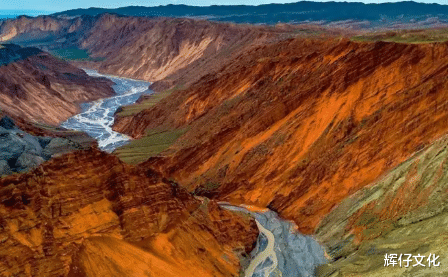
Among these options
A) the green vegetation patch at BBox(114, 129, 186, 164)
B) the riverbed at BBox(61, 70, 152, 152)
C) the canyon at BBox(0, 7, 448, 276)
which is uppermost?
the canyon at BBox(0, 7, 448, 276)

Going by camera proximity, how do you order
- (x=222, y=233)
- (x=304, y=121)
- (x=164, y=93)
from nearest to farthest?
(x=222, y=233), (x=304, y=121), (x=164, y=93)

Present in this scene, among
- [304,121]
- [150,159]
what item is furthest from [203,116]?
[304,121]

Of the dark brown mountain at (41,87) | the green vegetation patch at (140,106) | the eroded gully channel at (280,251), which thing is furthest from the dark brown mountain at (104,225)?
the green vegetation patch at (140,106)

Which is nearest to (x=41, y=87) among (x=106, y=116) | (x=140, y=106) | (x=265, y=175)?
(x=106, y=116)

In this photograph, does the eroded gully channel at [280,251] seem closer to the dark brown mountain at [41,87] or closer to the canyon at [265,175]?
the canyon at [265,175]

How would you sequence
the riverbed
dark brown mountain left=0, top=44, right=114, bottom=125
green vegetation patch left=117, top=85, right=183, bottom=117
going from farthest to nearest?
green vegetation patch left=117, top=85, right=183, bottom=117
dark brown mountain left=0, top=44, right=114, bottom=125
the riverbed

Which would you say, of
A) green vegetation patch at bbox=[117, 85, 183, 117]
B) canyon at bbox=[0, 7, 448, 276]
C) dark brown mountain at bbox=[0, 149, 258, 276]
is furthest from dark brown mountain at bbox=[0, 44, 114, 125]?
dark brown mountain at bbox=[0, 149, 258, 276]

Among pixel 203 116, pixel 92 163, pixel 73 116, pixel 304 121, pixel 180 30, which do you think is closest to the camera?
pixel 92 163

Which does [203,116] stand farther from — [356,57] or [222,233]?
[222,233]

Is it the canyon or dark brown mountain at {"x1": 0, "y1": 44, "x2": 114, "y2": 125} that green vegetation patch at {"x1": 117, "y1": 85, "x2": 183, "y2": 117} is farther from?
the canyon

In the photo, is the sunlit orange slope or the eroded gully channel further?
the sunlit orange slope
